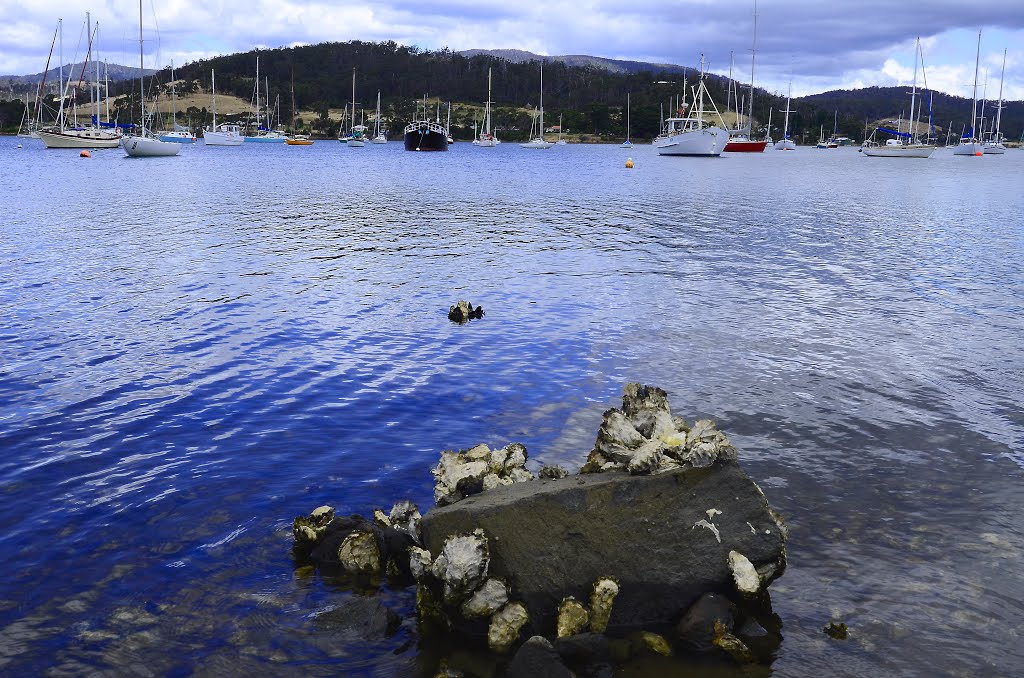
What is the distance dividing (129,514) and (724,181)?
8991 centimetres

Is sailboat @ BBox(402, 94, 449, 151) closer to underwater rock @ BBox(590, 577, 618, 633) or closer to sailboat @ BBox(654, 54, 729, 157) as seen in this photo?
sailboat @ BBox(654, 54, 729, 157)

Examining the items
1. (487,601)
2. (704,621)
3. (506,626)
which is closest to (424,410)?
(487,601)

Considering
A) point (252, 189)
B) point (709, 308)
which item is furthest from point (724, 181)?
point (709, 308)

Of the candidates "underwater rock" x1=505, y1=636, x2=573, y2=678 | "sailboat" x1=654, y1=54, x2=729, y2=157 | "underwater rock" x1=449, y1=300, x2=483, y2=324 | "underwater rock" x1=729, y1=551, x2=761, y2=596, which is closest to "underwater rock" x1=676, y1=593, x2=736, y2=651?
"underwater rock" x1=729, y1=551, x2=761, y2=596

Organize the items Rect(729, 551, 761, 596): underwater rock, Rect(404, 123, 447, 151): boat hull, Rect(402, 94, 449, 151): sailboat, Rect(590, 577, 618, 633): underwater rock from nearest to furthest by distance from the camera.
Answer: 1. Rect(590, 577, 618, 633): underwater rock
2. Rect(729, 551, 761, 596): underwater rock
3. Rect(402, 94, 449, 151): sailboat
4. Rect(404, 123, 447, 151): boat hull

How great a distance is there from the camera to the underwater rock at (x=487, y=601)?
8.93 metres

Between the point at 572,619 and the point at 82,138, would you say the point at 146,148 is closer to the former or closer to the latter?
the point at 82,138

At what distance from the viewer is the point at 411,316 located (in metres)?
23.9

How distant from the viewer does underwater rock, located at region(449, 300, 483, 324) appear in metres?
23.4

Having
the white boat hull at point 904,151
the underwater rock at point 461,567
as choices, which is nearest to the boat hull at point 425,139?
the white boat hull at point 904,151

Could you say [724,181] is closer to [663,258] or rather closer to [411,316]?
[663,258]

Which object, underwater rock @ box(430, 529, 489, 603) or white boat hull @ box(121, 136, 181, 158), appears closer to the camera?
underwater rock @ box(430, 529, 489, 603)

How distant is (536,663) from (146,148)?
4980 inches

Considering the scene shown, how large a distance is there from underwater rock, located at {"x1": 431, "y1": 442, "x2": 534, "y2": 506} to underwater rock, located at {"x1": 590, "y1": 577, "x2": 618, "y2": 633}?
1992 mm
